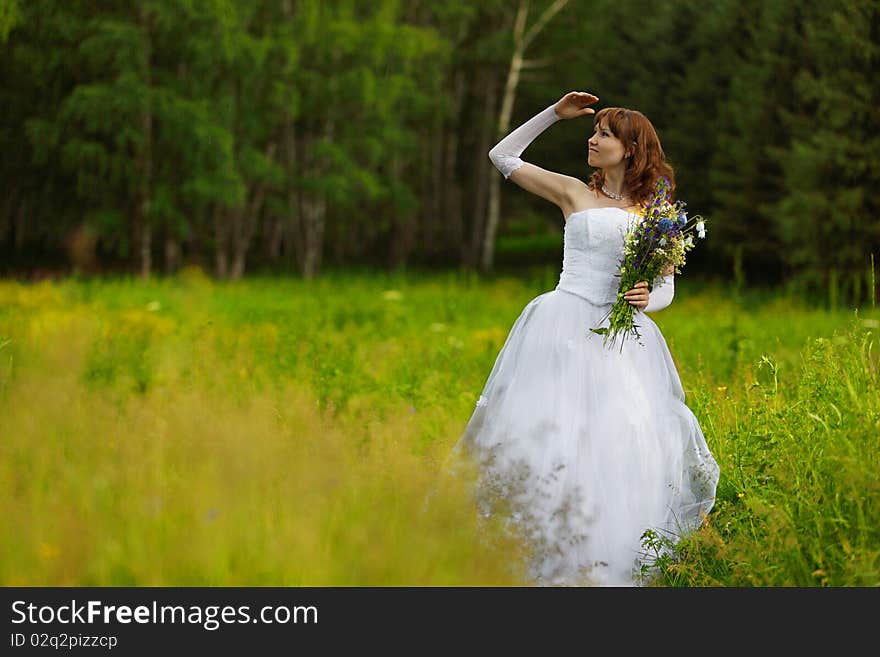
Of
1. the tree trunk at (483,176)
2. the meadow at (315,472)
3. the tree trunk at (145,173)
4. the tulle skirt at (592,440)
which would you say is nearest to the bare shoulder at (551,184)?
the tulle skirt at (592,440)

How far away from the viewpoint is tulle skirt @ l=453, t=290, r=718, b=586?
4902 mm

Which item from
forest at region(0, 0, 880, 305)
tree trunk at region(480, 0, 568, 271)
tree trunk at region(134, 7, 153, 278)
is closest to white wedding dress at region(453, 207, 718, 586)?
forest at region(0, 0, 880, 305)

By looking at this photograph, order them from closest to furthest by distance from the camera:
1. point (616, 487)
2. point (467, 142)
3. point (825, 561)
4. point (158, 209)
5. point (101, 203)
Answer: point (825, 561), point (616, 487), point (158, 209), point (101, 203), point (467, 142)

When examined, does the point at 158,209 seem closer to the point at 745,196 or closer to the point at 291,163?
the point at 291,163

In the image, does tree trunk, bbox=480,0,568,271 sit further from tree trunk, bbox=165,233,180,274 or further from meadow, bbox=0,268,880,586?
meadow, bbox=0,268,880,586

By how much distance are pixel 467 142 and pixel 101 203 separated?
51.1ft

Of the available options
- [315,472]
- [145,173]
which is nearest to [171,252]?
[145,173]

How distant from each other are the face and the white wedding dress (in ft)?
0.75

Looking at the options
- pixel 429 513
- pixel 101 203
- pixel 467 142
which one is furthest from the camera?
pixel 467 142

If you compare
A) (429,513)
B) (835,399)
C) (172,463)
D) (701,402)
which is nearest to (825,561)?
(835,399)

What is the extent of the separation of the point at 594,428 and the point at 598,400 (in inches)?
5.4

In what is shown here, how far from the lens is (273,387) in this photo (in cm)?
735

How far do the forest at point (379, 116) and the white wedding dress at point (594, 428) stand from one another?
12157 mm

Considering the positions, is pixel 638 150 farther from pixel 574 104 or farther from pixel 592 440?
pixel 592 440
